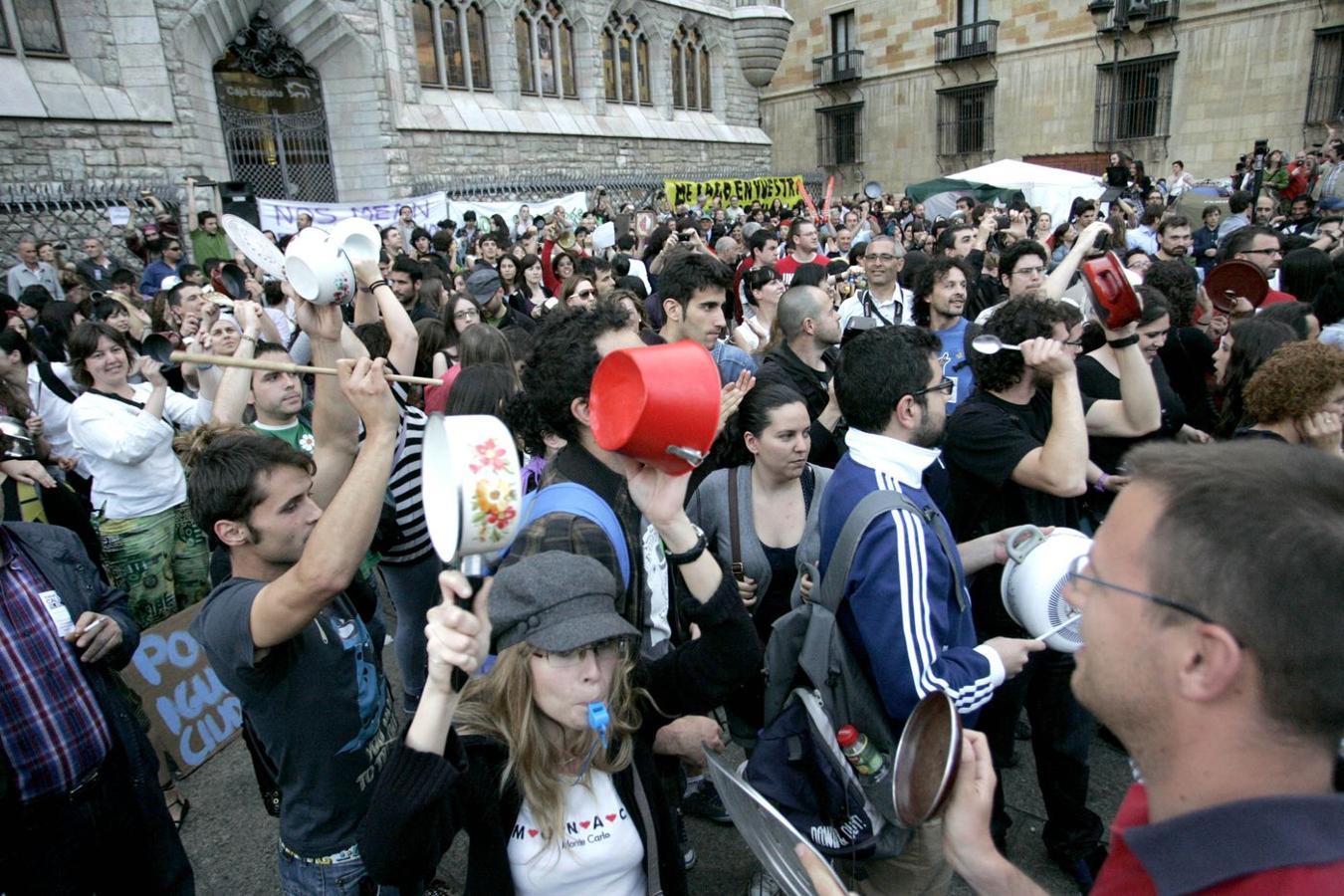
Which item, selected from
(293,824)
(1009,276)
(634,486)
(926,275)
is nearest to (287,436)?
(293,824)

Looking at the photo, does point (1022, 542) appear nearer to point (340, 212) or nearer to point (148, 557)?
point (148, 557)

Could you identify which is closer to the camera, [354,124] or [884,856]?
[884,856]

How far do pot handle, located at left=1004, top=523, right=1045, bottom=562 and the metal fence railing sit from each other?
12358 mm

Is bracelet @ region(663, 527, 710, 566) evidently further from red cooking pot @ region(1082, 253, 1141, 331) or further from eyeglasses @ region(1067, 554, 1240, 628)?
red cooking pot @ region(1082, 253, 1141, 331)

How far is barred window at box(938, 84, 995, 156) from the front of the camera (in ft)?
85.8

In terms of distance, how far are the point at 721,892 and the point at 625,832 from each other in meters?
1.36

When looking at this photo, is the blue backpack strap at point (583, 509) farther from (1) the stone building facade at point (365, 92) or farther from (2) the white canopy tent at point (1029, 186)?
(2) the white canopy tent at point (1029, 186)

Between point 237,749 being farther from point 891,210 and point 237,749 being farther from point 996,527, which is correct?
point 891,210

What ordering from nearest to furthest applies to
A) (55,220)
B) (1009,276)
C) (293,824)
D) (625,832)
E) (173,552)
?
(625,832) < (293,824) < (173,552) < (1009,276) < (55,220)

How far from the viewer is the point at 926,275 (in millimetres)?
4910

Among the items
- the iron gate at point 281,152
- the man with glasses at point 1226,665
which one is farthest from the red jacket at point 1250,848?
the iron gate at point 281,152

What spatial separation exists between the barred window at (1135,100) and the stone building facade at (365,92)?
9.83 meters

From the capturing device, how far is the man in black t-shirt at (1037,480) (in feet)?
8.36

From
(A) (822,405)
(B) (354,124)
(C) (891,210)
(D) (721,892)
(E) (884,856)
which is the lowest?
(D) (721,892)
